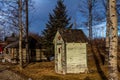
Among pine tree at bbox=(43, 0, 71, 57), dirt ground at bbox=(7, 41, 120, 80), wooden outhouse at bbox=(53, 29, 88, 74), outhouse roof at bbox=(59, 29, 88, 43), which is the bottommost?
dirt ground at bbox=(7, 41, 120, 80)

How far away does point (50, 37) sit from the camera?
51531mm

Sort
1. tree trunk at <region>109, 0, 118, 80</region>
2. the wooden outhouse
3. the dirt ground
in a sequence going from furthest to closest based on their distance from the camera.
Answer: the wooden outhouse → the dirt ground → tree trunk at <region>109, 0, 118, 80</region>

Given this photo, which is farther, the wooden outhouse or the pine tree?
the pine tree

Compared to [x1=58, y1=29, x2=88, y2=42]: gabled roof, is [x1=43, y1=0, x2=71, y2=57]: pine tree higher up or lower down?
higher up

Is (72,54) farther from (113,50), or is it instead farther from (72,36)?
(113,50)

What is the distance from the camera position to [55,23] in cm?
5316

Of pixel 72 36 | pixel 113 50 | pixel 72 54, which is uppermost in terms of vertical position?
pixel 72 36

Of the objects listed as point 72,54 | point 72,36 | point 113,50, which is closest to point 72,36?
point 72,36

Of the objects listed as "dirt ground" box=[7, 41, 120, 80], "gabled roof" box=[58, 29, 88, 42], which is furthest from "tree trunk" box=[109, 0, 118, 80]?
"gabled roof" box=[58, 29, 88, 42]

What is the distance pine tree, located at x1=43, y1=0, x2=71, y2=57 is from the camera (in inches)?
2026

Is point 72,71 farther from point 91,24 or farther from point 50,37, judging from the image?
point 91,24

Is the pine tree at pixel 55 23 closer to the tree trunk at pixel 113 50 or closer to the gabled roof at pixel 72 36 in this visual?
the gabled roof at pixel 72 36

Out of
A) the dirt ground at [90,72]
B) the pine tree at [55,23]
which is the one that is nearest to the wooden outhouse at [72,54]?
the dirt ground at [90,72]

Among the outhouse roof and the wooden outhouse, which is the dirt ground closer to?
the wooden outhouse
